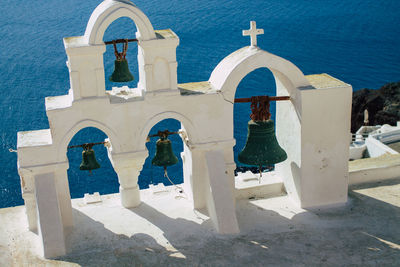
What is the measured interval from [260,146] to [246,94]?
24.2 metres

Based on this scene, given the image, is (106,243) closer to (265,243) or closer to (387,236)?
(265,243)

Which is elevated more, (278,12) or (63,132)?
(278,12)

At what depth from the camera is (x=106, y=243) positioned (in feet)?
31.3

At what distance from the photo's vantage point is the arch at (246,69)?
9883 millimetres

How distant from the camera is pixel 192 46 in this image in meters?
38.3

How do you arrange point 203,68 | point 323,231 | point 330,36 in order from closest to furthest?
point 323,231 < point 203,68 < point 330,36

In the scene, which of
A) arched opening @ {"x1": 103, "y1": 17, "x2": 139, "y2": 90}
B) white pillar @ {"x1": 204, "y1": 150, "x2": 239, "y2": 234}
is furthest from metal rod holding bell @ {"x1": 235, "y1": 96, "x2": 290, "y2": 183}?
arched opening @ {"x1": 103, "y1": 17, "x2": 139, "y2": 90}

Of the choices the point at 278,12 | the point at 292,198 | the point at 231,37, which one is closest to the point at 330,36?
the point at 278,12

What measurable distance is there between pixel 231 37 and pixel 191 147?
31397 mm

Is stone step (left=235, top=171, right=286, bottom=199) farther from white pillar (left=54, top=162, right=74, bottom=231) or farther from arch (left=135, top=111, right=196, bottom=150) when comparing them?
white pillar (left=54, top=162, right=74, bottom=231)

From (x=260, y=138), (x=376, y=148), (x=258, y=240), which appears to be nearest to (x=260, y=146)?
(x=260, y=138)

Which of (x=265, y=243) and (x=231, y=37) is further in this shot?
(x=231, y=37)

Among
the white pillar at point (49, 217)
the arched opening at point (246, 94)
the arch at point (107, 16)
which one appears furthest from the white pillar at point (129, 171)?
the arched opening at point (246, 94)

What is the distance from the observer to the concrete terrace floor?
9.05 metres
